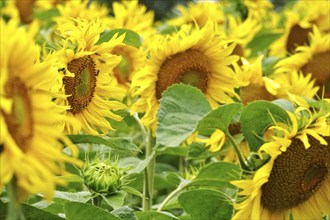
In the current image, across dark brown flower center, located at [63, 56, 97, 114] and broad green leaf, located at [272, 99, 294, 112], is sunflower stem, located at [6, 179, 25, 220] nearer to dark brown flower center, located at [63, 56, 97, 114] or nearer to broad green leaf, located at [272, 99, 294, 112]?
dark brown flower center, located at [63, 56, 97, 114]

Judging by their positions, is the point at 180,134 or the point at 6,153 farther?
the point at 180,134

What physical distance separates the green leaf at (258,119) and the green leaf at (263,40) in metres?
0.99

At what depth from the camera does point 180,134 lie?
4.35 ft

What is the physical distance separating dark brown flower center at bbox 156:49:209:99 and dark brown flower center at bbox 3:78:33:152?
844 mm

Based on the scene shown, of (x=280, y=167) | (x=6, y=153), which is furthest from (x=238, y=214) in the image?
(x=6, y=153)

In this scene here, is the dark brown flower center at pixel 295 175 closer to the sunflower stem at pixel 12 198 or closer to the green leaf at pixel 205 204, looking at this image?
the green leaf at pixel 205 204

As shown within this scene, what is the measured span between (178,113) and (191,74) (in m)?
0.33

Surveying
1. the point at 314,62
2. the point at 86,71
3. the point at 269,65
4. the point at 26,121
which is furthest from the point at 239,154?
the point at 269,65

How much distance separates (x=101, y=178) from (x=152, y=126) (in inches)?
15.4

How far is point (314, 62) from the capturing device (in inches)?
80.9

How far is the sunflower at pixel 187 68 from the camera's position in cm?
163

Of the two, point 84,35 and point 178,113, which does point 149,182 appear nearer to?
point 178,113

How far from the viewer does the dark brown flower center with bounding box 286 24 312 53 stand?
7.92 ft

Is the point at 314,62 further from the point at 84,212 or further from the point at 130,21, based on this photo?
the point at 84,212
